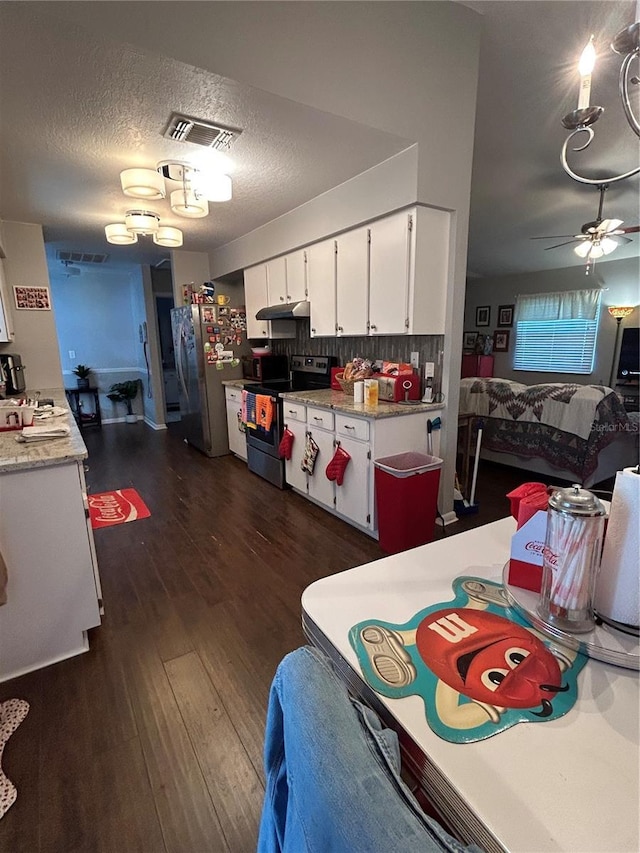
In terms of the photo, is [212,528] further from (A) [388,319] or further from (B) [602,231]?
(B) [602,231]

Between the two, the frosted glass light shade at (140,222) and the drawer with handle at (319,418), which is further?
the frosted glass light shade at (140,222)

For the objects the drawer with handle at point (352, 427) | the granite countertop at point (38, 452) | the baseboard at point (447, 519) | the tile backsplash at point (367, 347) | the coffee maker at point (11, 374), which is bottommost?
the baseboard at point (447, 519)

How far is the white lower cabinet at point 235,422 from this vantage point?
4543 mm

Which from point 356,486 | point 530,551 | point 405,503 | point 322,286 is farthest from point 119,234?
point 530,551

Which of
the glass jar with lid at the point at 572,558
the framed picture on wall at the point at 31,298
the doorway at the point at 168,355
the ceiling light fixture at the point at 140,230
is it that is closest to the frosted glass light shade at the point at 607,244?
the ceiling light fixture at the point at 140,230

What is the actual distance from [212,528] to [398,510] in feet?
4.75

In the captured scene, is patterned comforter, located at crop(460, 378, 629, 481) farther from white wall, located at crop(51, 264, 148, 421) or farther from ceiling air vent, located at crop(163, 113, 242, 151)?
white wall, located at crop(51, 264, 148, 421)

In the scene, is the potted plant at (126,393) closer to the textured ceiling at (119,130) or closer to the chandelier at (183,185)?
the textured ceiling at (119,130)

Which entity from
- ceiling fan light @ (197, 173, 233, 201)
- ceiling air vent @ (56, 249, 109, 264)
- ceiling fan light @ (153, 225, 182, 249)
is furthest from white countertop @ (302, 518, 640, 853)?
ceiling air vent @ (56, 249, 109, 264)

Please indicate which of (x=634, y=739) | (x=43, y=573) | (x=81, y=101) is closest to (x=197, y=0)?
(x=81, y=101)

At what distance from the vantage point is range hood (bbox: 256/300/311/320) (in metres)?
3.73

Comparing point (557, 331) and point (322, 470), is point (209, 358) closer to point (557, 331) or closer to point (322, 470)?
point (322, 470)

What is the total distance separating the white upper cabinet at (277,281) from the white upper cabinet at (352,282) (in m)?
0.87

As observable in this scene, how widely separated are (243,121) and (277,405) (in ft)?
6.76
